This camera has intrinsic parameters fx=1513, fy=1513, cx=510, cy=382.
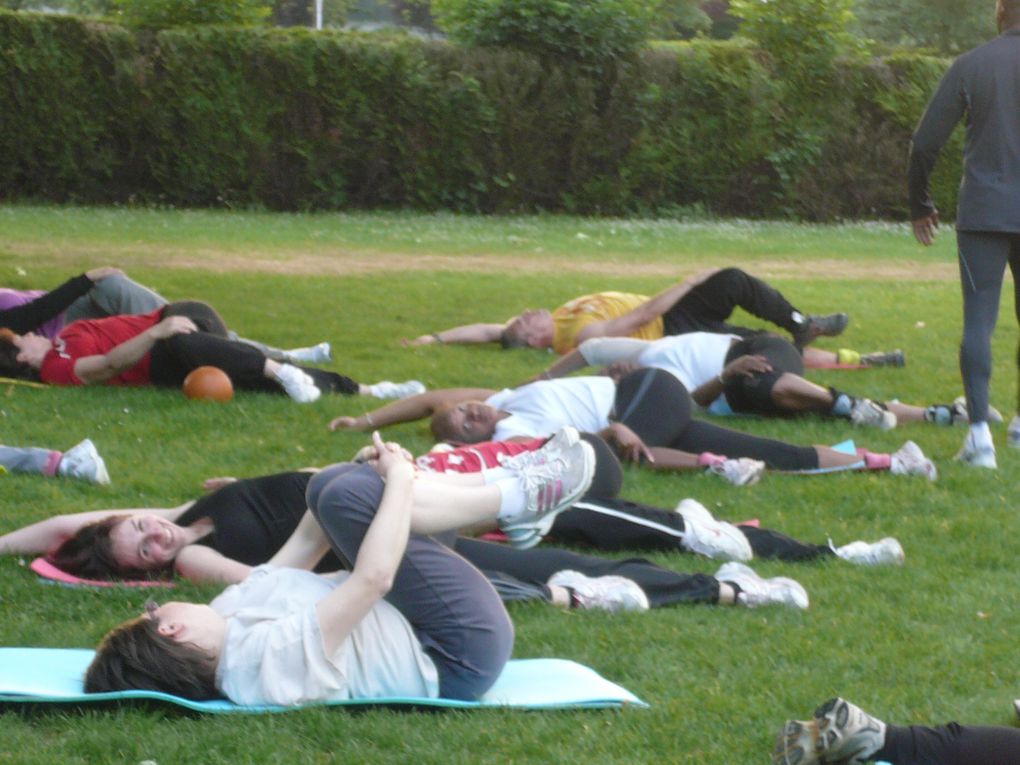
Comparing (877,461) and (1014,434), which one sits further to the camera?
(1014,434)

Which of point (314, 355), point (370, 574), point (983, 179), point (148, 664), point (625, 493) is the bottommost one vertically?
point (314, 355)

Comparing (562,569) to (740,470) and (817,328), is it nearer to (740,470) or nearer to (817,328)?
(740,470)

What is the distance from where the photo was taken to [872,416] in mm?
8148

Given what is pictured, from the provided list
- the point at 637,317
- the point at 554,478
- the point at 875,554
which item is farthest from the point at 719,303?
the point at 554,478

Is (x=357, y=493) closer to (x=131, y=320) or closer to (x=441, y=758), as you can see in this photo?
(x=441, y=758)

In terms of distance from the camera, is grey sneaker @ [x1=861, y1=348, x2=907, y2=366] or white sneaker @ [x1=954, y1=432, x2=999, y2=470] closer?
white sneaker @ [x1=954, y1=432, x2=999, y2=470]

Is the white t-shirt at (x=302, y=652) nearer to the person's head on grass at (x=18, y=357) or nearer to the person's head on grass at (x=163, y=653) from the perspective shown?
the person's head on grass at (x=163, y=653)

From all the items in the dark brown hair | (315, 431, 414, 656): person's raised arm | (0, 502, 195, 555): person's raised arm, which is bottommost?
(0, 502, 195, 555): person's raised arm

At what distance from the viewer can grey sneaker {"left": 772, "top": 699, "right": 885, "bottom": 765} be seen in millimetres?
3643

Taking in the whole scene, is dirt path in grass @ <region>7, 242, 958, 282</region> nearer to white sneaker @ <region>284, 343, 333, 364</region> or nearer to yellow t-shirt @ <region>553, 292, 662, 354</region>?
white sneaker @ <region>284, 343, 333, 364</region>

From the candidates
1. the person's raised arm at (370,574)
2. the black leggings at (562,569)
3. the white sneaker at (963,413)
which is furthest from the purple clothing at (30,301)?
the person's raised arm at (370,574)

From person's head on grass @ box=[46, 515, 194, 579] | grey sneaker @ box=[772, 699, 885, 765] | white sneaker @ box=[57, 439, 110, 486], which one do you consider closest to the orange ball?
white sneaker @ box=[57, 439, 110, 486]

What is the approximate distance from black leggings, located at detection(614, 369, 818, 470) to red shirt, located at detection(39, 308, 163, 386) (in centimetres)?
324

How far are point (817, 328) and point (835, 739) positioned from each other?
6797 mm
